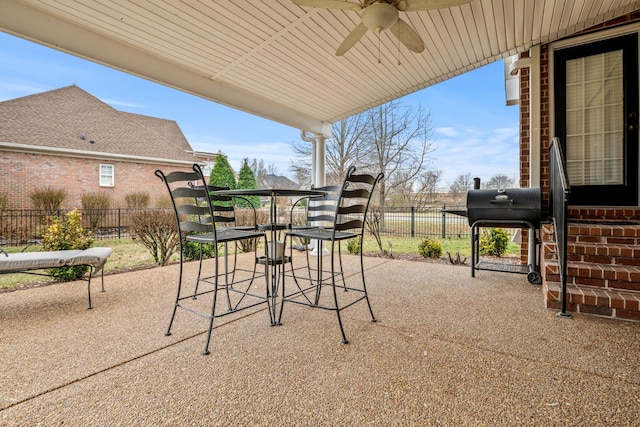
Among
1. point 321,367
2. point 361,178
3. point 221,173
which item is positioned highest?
point 221,173

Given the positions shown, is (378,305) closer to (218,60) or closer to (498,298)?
(498,298)

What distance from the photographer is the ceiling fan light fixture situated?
2258 mm

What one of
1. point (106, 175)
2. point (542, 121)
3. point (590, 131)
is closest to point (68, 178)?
point (106, 175)

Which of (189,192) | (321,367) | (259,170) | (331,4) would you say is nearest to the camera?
(321,367)

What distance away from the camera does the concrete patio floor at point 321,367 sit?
131cm

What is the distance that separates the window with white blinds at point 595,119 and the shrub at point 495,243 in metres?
1.94

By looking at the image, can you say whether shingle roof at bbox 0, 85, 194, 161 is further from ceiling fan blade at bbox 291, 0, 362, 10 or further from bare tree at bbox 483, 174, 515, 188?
bare tree at bbox 483, 174, 515, 188

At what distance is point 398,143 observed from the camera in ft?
35.0

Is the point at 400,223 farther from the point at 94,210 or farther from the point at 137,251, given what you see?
the point at 94,210

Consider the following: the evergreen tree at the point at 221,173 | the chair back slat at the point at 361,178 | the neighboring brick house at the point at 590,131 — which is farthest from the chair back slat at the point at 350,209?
the evergreen tree at the point at 221,173

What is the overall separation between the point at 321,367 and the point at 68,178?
10.7 meters

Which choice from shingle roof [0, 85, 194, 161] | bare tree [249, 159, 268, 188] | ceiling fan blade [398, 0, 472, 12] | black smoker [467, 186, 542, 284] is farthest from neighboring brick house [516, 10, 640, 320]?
shingle roof [0, 85, 194, 161]

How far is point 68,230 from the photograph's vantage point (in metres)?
3.71

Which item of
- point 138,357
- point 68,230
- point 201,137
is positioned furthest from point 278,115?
point 201,137
